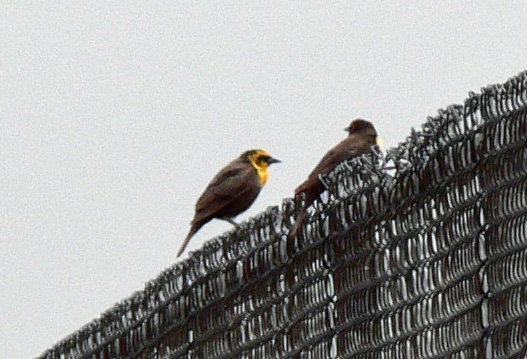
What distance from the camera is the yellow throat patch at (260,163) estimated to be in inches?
524

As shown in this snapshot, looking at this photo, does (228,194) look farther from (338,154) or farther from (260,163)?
(338,154)

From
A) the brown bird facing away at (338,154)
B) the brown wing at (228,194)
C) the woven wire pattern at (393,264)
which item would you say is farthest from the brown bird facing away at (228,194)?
the woven wire pattern at (393,264)

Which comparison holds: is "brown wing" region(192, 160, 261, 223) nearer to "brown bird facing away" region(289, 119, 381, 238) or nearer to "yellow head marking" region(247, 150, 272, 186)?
"yellow head marking" region(247, 150, 272, 186)

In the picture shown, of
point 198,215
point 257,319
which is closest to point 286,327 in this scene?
point 257,319

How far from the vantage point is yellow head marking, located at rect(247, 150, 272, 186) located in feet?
43.7

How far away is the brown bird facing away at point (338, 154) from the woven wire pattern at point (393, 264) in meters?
0.08

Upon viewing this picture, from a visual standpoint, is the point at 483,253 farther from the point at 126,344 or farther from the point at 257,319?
the point at 126,344

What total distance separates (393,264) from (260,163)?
27.5 ft

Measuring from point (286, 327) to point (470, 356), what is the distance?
47.7 inches

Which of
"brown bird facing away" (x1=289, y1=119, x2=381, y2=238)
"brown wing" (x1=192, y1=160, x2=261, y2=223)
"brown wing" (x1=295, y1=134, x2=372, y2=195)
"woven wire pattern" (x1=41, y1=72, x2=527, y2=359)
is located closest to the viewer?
"woven wire pattern" (x1=41, y1=72, x2=527, y2=359)

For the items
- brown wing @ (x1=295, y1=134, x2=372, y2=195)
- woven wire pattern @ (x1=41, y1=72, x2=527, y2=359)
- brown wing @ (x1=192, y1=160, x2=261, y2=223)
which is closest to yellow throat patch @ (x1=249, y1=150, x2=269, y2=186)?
brown wing @ (x1=192, y1=160, x2=261, y2=223)

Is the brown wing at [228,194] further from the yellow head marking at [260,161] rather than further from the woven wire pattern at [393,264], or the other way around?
the woven wire pattern at [393,264]

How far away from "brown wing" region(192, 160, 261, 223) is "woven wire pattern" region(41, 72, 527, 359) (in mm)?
5982

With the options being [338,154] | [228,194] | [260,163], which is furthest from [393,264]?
[260,163]
